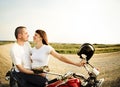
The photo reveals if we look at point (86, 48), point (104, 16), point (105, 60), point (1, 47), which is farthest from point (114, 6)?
point (86, 48)

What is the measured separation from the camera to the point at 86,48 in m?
2.30

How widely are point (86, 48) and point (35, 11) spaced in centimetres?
263

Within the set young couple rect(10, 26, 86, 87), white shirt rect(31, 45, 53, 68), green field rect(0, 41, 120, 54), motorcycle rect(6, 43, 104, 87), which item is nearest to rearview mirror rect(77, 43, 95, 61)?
motorcycle rect(6, 43, 104, 87)

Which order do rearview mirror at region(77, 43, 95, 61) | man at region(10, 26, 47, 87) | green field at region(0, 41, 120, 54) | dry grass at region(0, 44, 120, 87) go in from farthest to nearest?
green field at region(0, 41, 120, 54) → dry grass at region(0, 44, 120, 87) → man at region(10, 26, 47, 87) → rearview mirror at region(77, 43, 95, 61)

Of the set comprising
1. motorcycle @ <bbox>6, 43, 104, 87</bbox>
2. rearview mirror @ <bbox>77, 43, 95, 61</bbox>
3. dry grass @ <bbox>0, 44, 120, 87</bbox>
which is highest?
rearview mirror @ <bbox>77, 43, 95, 61</bbox>

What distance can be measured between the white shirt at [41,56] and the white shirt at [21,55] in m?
0.07

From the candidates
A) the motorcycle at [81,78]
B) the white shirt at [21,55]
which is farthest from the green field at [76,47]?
the motorcycle at [81,78]

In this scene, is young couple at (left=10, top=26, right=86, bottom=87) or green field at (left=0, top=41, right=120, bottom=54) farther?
green field at (left=0, top=41, right=120, bottom=54)

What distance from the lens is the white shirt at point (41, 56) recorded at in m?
2.52

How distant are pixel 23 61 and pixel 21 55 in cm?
5

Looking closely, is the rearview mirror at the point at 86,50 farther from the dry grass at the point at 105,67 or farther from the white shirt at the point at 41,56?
the dry grass at the point at 105,67

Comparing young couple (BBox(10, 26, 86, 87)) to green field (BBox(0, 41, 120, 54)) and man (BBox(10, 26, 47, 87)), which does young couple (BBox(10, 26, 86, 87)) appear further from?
green field (BBox(0, 41, 120, 54))

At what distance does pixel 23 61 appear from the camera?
2.58 metres

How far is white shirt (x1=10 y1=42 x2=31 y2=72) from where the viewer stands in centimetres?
253
